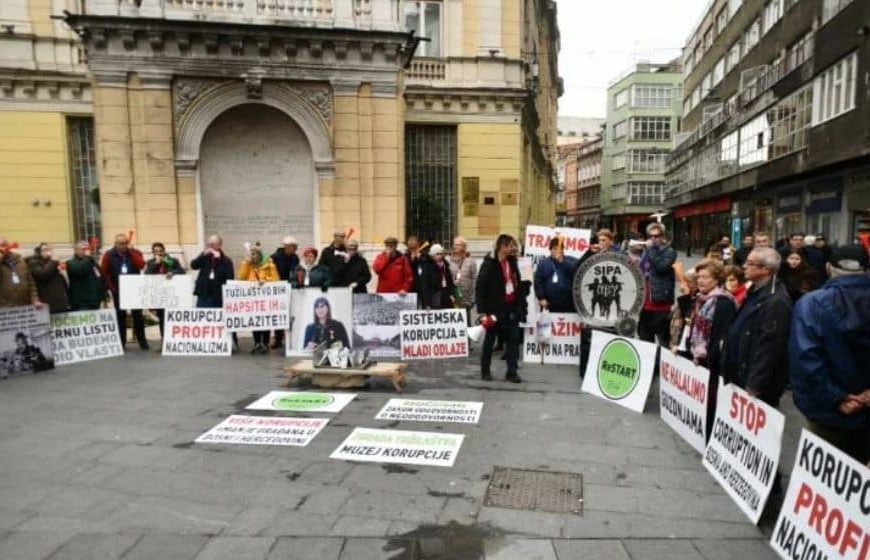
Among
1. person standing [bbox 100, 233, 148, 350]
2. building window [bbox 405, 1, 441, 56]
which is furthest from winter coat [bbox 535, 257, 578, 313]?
building window [bbox 405, 1, 441, 56]

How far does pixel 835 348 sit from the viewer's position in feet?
12.0

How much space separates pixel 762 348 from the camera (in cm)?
437

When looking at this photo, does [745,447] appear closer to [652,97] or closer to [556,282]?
[556,282]

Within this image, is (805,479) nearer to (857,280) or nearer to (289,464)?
(857,280)

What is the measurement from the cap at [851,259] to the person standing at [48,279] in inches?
407

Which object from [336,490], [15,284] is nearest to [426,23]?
[15,284]

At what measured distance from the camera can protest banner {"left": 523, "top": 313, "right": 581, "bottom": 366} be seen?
29.8 ft

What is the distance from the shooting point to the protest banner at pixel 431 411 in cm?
650

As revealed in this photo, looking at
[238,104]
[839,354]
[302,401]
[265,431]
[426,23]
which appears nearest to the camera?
[839,354]

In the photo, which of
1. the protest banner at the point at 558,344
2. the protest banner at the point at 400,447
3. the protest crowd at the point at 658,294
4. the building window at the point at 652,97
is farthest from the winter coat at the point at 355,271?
the building window at the point at 652,97

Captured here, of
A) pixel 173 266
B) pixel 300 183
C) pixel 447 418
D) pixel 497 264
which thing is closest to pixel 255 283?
pixel 173 266

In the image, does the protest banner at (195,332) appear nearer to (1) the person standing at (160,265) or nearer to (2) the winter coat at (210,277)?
(2) the winter coat at (210,277)

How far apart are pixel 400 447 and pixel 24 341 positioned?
6653 millimetres

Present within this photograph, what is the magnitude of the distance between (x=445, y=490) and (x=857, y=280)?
10.6 feet
